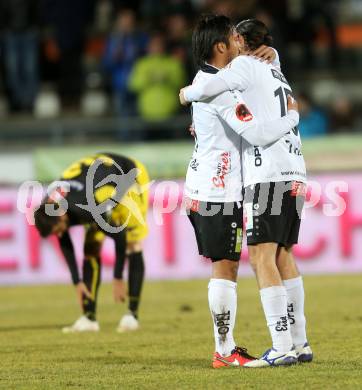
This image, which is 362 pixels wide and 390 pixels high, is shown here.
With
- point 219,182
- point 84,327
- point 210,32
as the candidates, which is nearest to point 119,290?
point 84,327

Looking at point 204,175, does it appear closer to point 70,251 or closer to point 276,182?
point 276,182

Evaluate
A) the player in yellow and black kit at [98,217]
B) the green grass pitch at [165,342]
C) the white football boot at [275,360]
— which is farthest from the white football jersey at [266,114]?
the player in yellow and black kit at [98,217]

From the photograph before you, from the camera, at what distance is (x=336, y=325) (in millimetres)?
10672

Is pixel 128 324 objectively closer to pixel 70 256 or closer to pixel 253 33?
pixel 70 256

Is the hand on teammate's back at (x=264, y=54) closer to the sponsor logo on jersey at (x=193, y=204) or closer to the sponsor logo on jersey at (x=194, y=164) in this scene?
the sponsor logo on jersey at (x=194, y=164)

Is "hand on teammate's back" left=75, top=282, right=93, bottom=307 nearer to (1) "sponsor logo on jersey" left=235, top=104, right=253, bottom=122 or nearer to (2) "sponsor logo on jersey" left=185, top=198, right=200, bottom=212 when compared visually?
(2) "sponsor logo on jersey" left=185, top=198, right=200, bottom=212

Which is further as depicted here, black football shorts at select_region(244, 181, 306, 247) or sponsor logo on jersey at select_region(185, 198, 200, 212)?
sponsor logo on jersey at select_region(185, 198, 200, 212)

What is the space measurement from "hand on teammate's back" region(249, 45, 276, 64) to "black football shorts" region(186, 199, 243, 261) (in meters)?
0.97

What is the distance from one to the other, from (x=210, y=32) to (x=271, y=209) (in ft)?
3.92

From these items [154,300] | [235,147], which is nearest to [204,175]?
[235,147]

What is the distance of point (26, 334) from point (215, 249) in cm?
363

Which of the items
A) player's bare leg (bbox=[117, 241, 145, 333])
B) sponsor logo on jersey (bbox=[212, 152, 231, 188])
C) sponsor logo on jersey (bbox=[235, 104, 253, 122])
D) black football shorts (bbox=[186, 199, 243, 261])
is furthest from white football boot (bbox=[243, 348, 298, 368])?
player's bare leg (bbox=[117, 241, 145, 333])

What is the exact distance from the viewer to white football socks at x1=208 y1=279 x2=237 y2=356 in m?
7.88

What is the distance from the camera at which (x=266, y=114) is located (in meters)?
7.74
